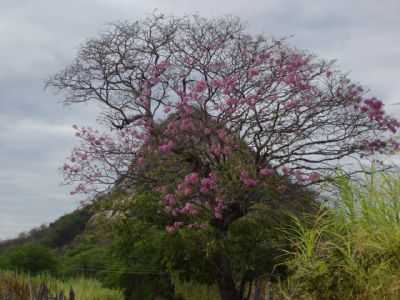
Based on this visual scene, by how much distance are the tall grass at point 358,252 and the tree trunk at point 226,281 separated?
6279 millimetres

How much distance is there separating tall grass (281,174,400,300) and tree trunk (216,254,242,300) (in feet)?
20.6

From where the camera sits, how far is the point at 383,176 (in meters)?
6.16

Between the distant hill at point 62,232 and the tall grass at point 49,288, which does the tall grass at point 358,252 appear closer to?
the tall grass at point 49,288

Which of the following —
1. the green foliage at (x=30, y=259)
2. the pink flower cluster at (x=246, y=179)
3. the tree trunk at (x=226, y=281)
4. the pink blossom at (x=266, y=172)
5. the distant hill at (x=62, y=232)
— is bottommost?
the tree trunk at (x=226, y=281)

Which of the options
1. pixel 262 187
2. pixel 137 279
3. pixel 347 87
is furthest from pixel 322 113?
pixel 137 279

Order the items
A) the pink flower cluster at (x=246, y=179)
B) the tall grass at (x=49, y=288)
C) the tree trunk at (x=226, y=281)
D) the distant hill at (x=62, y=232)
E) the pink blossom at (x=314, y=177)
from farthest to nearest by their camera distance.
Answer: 1. the distant hill at (x=62, y=232)
2. the tree trunk at (x=226, y=281)
3. the pink blossom at (x=314, y=177)
4. the pink flower cluster at (x=246, y=179)
5. the tall grass at (x=49, y=288)

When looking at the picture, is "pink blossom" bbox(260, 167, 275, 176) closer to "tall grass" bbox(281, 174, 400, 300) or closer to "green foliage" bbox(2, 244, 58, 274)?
"tall grass" bbox(281, 174, 400, 300)

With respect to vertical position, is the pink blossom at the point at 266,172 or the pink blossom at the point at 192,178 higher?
the pink blossom at the point at 266,172

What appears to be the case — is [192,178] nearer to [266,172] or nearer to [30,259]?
[266,172]

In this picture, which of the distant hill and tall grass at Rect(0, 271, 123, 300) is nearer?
tall grass at Rect(0, 271, 123, 300)

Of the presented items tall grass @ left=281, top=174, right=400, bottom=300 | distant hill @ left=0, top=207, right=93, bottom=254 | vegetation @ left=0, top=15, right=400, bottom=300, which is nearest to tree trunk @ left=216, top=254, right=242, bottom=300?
vegetation @ left=0, top=15, right=400, bottom=300

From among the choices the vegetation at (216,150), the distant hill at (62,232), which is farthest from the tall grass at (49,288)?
the distant hill at (62,232)

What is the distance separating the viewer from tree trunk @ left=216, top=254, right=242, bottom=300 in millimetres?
12469

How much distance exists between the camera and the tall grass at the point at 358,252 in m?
5.50
